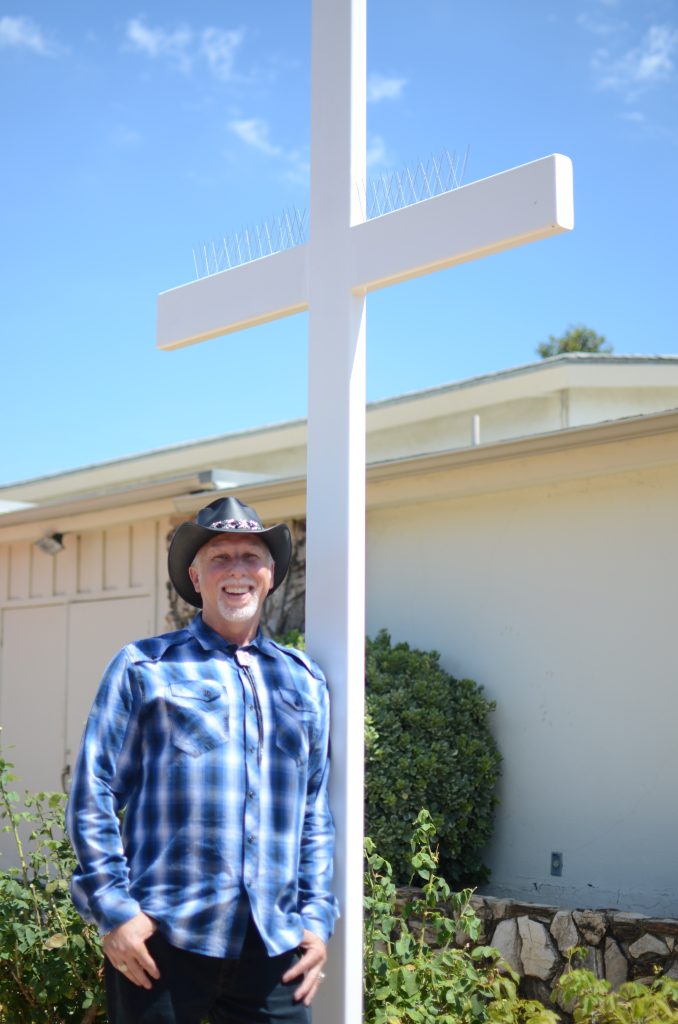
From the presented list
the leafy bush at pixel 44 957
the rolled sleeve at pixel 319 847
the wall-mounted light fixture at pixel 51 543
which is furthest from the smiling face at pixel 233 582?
the wall-mounted light fixture at pixel 51 543

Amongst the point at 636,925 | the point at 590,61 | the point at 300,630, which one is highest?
the point at 590,61

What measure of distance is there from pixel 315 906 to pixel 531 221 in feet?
6.27

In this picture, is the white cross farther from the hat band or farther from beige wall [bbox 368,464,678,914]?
beige wall [bbox 368,464,678,914]

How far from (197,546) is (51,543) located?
21.7 feet

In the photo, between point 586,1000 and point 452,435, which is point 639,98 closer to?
point 452,435

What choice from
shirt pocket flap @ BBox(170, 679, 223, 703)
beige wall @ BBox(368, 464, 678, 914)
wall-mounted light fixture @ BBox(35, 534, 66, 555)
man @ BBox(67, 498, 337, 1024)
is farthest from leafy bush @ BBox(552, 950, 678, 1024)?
wall-mounted light fixture @ BBox(35, 534, 66, 555)

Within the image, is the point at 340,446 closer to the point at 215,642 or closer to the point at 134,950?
the point at 215,642

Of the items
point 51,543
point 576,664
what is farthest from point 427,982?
point 51,543

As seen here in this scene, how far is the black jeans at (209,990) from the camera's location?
2973 mm

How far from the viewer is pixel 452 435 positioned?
12594mm

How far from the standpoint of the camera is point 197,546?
343 centimetres

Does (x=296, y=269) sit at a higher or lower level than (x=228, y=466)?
lower

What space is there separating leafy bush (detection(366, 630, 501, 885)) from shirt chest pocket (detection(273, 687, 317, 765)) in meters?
2.91

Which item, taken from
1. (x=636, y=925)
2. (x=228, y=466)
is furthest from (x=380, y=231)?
(x=228, y=466)
